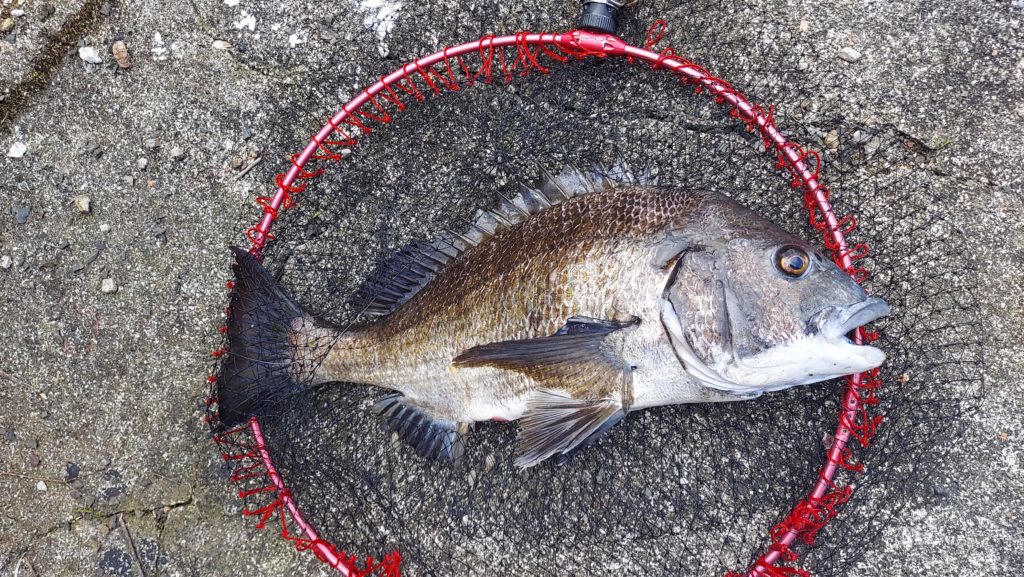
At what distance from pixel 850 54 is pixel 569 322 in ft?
5.01

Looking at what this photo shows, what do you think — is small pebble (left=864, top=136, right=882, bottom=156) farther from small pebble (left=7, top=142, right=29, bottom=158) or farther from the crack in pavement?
small pebble (left=7, top=142, right=29, bottom=158)

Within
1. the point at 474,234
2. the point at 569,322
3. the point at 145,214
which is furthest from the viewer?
the point at 145,214

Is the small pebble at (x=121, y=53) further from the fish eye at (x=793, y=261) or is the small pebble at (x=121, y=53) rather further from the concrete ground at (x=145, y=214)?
the fish eye at (x=793, y=261)

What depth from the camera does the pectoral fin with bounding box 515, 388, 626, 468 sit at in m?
1.79

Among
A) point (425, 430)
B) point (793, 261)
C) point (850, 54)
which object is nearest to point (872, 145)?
point (850, 54)

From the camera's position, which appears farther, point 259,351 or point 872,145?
point 872,145

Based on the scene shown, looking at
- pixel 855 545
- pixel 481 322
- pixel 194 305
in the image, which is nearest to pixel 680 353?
pixel 481 322

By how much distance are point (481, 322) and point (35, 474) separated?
77.7 inches

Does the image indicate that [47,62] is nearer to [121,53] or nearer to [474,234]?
[121,53]

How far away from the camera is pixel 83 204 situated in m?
2.38

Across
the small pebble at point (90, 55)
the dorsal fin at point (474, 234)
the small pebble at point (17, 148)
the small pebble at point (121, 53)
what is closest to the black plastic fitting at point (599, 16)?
the dorsal fin at point (474, 234)

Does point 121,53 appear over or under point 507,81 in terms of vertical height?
under

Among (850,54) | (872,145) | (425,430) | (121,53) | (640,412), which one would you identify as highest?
(850,54)

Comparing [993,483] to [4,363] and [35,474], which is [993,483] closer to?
[35,474]
